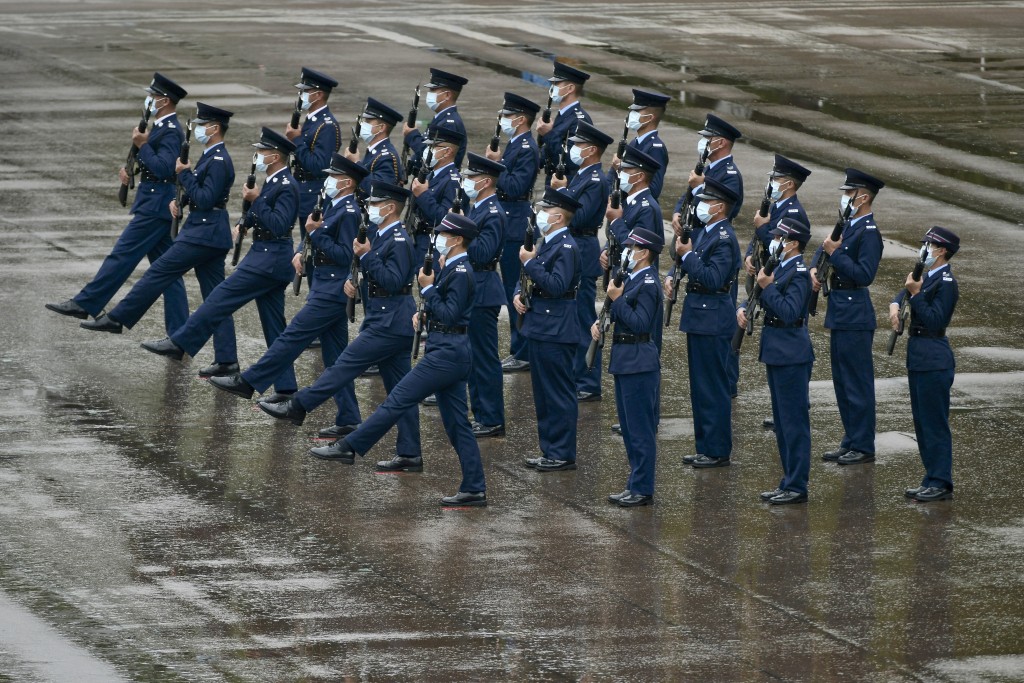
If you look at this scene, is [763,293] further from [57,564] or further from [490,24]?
[490,24]

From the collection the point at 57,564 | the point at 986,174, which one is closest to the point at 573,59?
the point at 986,174

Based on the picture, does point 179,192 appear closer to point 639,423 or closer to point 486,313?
point 486,313

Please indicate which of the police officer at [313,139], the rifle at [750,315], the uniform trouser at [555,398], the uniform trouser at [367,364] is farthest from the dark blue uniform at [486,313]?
the police officer at [313,139]

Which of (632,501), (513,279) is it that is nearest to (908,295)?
(632,501)

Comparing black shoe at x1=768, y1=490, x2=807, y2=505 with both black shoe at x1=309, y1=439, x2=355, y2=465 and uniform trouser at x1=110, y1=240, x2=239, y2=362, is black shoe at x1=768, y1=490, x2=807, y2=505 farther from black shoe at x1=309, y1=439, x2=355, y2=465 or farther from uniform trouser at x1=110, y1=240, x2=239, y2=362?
uniform trouser at x1=110, y1=240, x2=239, y2=362

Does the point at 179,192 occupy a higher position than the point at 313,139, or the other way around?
the point at 313,139

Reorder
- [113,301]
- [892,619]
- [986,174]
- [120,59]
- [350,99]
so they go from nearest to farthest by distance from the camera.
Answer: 1. [892,619]
2. [113,301]
3. [986,174]
4. [350,99]
5. [120,59]

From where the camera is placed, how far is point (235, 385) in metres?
12.7

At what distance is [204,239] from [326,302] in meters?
1.60

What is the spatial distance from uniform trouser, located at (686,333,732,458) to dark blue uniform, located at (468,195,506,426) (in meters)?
1.34

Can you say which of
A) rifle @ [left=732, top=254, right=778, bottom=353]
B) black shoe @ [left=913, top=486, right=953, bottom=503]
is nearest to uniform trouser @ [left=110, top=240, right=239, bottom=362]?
rifle @ [left=732, top=254, right=778, bottom=353]

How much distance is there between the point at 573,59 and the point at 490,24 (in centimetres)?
444

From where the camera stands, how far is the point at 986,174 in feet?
69.6

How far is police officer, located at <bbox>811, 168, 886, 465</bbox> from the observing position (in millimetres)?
11586
